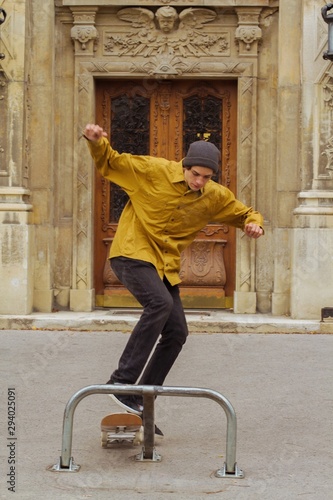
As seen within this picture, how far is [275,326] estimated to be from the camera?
38.6 feet

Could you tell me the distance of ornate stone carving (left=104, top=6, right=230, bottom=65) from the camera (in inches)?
497

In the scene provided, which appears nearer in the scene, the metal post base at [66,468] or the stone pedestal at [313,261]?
the metal post base at [66,468]

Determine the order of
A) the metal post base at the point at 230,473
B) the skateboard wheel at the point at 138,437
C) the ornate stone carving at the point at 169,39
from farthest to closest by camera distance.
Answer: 1. the ornate stone carving at the point at 169,39
2. the skateboard wheel at the point at 138,437
3. the metal post base at the point at 230,473

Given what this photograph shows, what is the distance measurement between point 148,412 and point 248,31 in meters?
7.72

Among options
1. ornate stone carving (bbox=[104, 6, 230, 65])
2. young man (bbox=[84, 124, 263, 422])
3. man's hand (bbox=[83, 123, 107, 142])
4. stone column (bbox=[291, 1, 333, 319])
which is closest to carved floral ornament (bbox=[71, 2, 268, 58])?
ornate stone carving (bbox=[104, 6, 230, 65])

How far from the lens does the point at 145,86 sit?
12945mm

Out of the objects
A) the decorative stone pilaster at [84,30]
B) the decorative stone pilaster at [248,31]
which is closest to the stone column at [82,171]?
the decorative stone pilaster at [84,30]

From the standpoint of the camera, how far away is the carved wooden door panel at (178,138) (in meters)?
12.9

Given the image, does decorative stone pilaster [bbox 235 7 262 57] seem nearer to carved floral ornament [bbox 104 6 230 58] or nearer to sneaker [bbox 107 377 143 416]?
carved floral ornament [bbox 104 6 230 58]

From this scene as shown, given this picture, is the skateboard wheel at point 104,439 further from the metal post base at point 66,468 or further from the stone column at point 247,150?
the stone column at point 247,150

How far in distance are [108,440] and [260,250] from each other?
6.77 meters

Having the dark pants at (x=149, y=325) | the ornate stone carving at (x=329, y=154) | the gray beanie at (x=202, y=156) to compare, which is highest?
the ornate stone carving at (x=329, y=154)

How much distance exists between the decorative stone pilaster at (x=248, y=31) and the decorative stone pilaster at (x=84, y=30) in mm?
1718

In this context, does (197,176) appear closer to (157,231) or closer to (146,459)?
(157,231)
